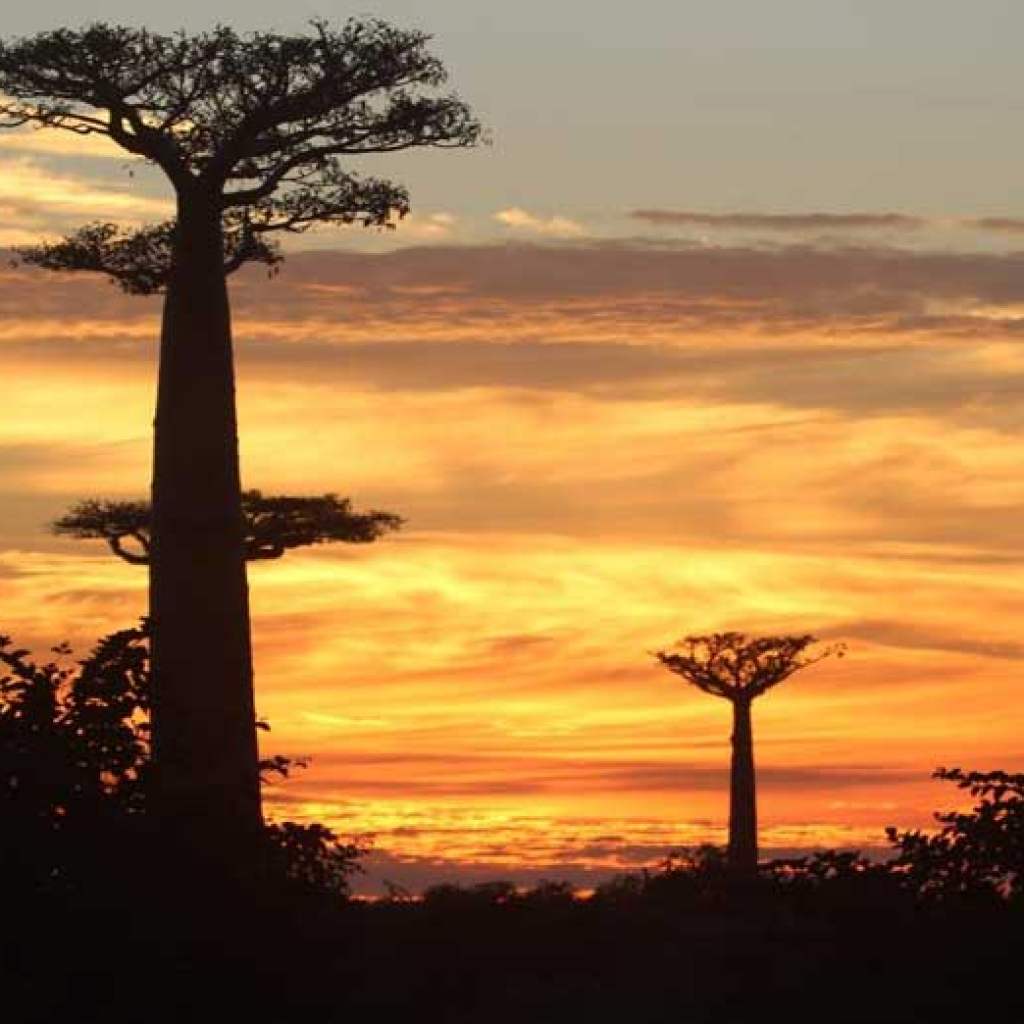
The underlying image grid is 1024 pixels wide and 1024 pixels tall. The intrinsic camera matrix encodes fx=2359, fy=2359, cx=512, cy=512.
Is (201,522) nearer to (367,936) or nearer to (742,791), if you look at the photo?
(367,936)

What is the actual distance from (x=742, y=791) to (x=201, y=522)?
16391mm

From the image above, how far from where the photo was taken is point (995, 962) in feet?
41.9

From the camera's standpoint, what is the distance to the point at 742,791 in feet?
117

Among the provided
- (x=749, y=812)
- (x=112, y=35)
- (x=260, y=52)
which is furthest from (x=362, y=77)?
(x=749, y=812)

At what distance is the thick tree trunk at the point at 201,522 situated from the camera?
67.4 feet

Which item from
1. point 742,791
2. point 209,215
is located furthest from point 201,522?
point 742,791

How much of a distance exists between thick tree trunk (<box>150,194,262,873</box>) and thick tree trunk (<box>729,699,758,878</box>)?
15.3 metres

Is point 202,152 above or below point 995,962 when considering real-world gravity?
above

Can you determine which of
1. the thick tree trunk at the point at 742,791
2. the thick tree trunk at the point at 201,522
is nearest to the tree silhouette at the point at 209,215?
the thick tree trunk at the point at 201,522

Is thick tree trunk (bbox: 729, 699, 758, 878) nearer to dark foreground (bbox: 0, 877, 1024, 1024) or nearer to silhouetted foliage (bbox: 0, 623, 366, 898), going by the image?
dark foreground (bbox: 0, 877, 1024, 1024)

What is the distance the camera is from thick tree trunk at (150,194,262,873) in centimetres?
2054

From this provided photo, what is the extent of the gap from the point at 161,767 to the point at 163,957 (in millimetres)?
1677

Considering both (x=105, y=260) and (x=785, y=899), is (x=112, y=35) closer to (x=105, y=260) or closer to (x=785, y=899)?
(x=105, y=260)

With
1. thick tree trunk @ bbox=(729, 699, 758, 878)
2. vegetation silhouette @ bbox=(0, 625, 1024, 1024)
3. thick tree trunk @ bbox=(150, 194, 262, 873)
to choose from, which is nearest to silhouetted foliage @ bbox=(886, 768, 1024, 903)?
vegetation silhouette @ bbox=(0, 625, 1024, 1024)
